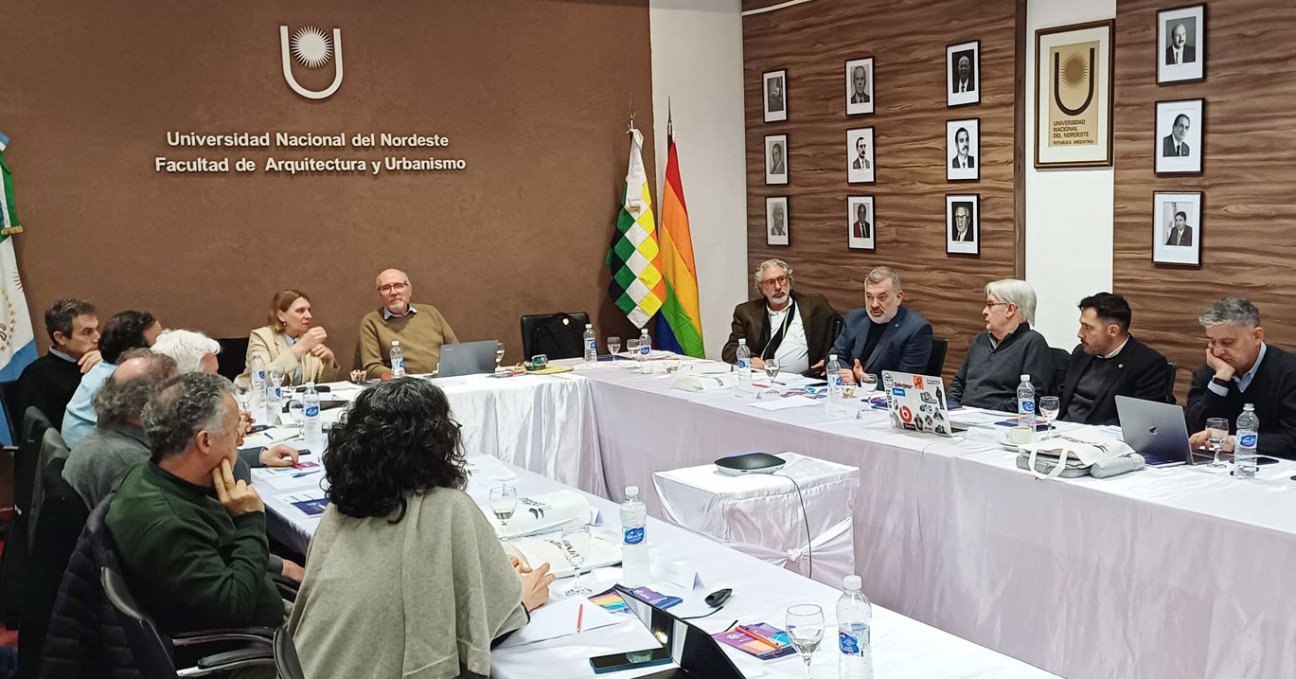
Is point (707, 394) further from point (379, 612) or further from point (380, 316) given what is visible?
point (379, 612)

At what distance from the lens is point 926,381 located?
388 cm

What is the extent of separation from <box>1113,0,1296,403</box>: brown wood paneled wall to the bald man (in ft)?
12.3

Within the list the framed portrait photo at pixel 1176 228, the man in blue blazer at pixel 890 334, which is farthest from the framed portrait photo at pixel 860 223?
the framed portrait photo at pixel 1176 228

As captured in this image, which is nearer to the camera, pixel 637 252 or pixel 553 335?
pixel 553 335

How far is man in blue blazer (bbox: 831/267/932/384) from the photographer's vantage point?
5355mm

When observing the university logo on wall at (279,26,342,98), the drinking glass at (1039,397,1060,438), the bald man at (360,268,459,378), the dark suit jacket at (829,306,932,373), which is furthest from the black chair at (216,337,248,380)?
the drinking glass at (1039,397,1060,438)

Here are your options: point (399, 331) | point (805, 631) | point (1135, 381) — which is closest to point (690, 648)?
point (805, 631)

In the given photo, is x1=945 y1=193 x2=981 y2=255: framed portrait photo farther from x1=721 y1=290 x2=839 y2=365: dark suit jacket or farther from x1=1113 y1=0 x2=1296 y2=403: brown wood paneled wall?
x1=721 y1=290 x2=839 y2=365: dark suit jacket

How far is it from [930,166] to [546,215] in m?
2.53

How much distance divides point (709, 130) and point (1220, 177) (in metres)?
3.62

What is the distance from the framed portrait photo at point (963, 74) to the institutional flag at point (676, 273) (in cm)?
198

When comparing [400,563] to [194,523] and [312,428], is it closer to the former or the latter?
[194,523]

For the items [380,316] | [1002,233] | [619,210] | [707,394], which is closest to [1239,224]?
[1002,233]

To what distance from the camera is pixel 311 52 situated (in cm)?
649
